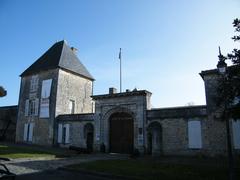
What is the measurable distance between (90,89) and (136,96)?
39.9 feet

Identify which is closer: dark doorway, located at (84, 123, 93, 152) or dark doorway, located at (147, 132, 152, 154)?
dark doorway, located at (147, 132, 152, 154)

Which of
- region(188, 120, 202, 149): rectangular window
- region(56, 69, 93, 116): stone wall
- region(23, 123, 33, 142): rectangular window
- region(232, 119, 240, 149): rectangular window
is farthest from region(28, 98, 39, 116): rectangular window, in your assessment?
region(232, 119, 240, 149): rectangular window

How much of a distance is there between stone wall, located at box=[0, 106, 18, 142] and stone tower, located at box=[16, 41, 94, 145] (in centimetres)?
292

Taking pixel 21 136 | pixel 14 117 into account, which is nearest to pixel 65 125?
pixel 21 136

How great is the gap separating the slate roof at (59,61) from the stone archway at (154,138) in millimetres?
13055

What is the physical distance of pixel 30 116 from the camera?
26.6 metres

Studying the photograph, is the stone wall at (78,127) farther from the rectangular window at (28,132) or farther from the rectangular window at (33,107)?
the rectangular window at (28,132)

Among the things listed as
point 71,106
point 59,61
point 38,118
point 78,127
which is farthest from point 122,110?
point 38,118

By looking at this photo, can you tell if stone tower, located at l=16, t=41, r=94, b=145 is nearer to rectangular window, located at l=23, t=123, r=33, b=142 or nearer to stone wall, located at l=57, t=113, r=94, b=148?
rectangular window, located at l=23, t=123, r=33, b=142

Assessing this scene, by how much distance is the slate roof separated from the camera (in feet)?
87.8

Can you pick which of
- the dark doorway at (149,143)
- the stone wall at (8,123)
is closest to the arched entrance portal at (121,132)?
the dark doorway at (149,143)

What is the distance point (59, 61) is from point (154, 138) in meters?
14.6

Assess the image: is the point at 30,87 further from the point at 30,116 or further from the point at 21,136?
the point at 21,136

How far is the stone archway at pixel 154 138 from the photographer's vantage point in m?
17.6
